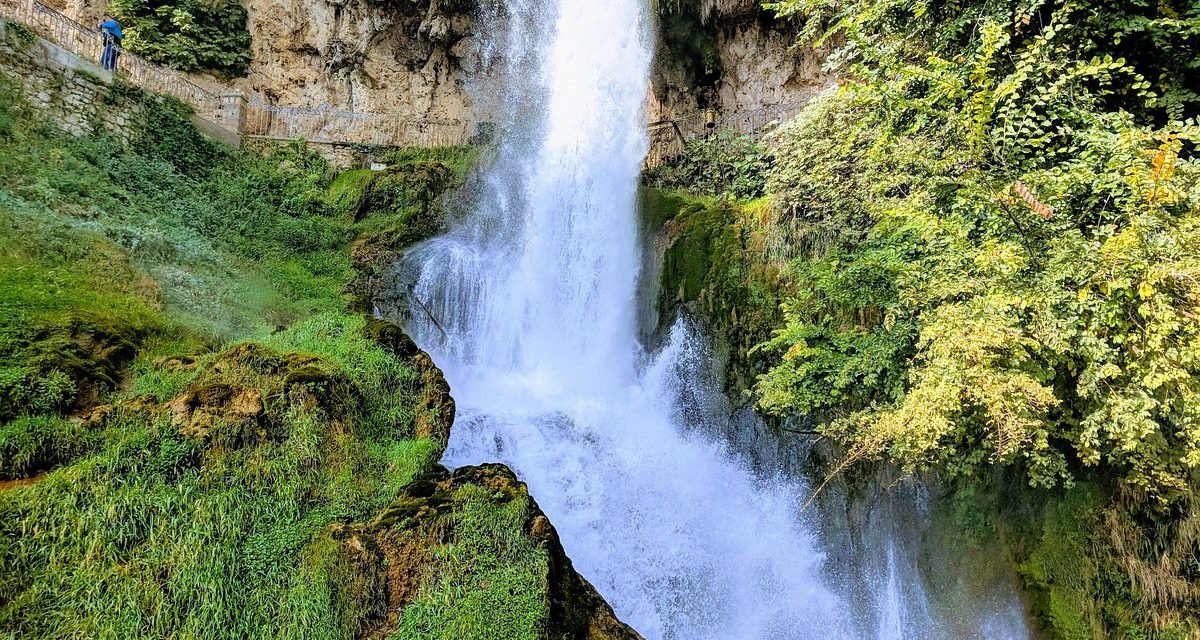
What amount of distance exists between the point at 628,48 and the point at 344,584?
16104 millimetres

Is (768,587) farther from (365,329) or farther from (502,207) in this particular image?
(502,207)

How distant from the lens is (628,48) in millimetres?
16484

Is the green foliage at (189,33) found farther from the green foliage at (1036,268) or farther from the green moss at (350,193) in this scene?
the green foliage at (1036,268)

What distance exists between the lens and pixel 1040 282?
477 cm

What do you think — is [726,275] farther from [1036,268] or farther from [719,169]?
[1036,268]

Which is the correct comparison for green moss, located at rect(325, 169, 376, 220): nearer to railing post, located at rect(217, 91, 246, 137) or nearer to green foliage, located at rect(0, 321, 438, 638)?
railing post, located at rect(217, 91, 246, 137)

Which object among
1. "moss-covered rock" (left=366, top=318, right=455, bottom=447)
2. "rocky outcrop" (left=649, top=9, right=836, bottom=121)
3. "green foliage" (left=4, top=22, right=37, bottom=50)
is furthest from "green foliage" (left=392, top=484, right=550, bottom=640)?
"rocky outcrop" (left=649, top=9, right=836, bottom=121)

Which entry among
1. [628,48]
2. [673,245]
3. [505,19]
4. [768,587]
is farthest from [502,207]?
[768,587]

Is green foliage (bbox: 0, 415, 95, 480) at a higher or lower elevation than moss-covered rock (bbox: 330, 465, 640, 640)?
higher

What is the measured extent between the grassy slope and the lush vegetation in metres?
4.15

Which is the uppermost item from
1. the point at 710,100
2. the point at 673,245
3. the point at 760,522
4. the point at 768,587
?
the point at 710,100

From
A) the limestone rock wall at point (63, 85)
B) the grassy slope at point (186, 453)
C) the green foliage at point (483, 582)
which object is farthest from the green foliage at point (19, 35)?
the green foliage at point (483, 582)

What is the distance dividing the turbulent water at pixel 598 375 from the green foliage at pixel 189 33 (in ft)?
23.9

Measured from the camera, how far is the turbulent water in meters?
6.80
